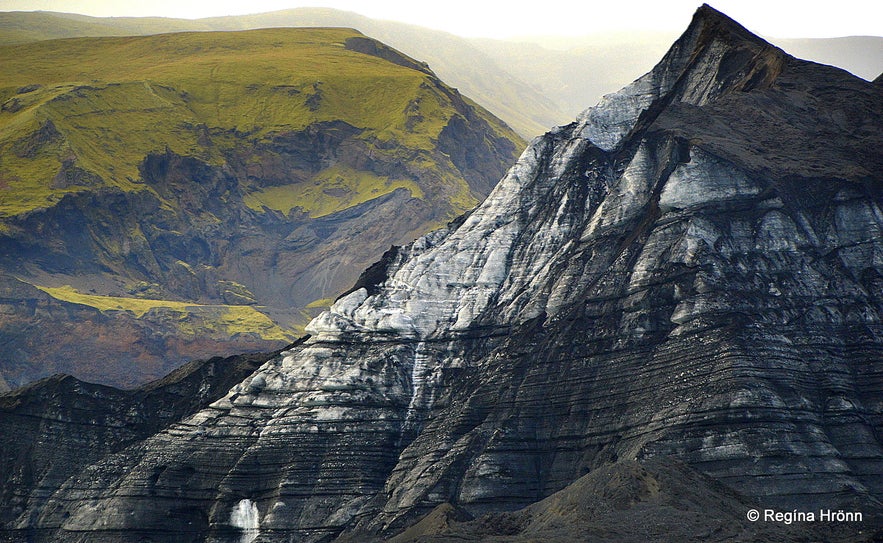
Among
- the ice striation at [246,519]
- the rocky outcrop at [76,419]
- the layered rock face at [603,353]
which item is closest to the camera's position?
the layered rock face at [603,353]

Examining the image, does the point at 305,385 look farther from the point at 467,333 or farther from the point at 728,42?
the point at 728,42

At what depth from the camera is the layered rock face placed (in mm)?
79000

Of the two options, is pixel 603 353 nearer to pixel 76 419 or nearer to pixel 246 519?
pixel 246 519

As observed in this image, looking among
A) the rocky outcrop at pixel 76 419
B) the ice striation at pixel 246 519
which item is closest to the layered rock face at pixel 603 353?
the ice striation at pixel 246 519

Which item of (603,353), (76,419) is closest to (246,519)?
(76,419)

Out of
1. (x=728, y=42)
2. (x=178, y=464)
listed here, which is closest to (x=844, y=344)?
(x=728, y=42)

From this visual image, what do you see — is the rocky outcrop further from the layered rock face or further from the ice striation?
the ice striation

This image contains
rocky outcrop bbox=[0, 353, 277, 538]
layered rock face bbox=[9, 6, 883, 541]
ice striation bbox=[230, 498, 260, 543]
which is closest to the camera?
layered rock face bbox=[9, 6, 883, 541]

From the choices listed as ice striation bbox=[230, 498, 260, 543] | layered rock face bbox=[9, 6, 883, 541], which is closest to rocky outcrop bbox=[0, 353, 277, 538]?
layered rock face bbox=[9, 6, 883, 541]

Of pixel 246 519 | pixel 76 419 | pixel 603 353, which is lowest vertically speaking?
pixel 246 519

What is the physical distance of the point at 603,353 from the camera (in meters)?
Result: 87.7

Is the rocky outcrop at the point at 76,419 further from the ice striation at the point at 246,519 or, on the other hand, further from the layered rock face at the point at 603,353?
the ice striation at the point at 246,519

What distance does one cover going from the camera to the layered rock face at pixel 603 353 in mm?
79000

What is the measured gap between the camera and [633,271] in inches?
3543
